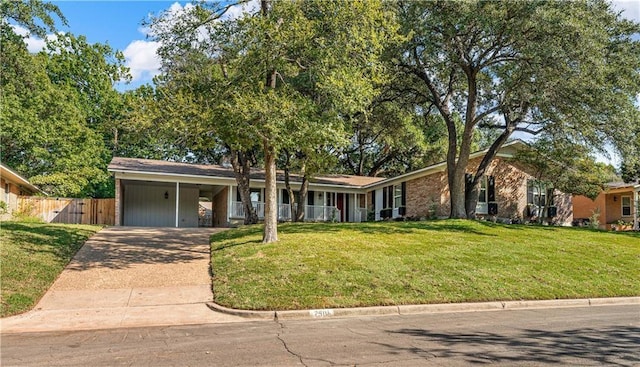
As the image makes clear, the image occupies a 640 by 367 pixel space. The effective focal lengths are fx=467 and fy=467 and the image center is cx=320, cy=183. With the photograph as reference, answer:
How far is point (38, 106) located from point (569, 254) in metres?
30.3

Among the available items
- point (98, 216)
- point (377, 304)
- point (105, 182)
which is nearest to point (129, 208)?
point (98, 216)

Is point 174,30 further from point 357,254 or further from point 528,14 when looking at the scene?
point 528,14

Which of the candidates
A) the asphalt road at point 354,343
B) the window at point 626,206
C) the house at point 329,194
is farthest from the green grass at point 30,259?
the window at point 626,206

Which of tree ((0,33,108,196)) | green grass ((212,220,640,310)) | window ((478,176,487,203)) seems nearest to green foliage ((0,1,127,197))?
tree ((0,33,108,196))

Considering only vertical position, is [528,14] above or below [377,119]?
above

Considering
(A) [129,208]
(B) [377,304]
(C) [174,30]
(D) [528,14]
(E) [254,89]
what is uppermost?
(D) [528,14]

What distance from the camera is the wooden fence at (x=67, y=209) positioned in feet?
79.0

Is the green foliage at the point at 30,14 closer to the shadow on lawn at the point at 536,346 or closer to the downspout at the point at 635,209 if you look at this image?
the shadow on lawn at the point at 536,346

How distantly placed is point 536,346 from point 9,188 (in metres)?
25.5

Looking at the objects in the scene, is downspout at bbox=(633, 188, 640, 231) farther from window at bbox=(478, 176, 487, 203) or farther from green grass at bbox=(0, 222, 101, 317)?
green grass at bbox=(0, 222, 101, 317)

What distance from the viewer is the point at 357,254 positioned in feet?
41.3

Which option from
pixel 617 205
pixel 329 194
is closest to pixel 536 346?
pixel 329 194

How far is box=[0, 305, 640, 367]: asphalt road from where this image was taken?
18.3ft

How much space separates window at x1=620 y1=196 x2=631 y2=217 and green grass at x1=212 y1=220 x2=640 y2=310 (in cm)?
1736
